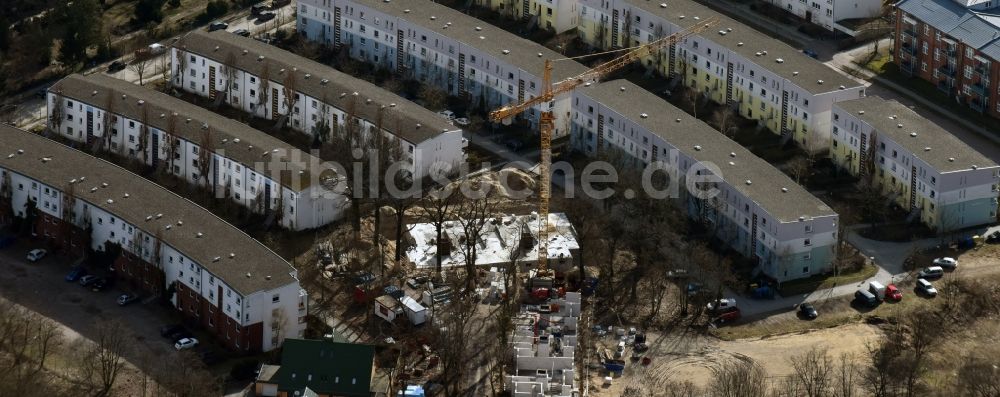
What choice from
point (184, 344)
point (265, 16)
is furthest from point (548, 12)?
point (184, 344)

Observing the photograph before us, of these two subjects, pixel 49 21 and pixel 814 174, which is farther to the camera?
pixel 49 21

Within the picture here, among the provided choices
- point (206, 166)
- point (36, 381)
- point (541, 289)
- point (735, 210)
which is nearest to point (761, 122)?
point (735, 210)

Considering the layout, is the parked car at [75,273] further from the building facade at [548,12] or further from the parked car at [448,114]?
the building facade at [548,12]

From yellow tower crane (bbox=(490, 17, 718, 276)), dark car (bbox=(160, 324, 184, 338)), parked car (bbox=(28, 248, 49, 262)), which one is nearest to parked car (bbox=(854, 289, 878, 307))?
yellow tower crane (bbox=(490, 17, 718, 276))

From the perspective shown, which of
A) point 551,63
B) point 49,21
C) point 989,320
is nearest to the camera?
point 989,320

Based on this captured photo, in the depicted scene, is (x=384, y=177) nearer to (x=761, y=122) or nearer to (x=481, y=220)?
(x=481, y=220)

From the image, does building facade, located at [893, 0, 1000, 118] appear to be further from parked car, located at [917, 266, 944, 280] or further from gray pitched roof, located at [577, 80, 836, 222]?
parked car, located at [917, 266, 944, 280]

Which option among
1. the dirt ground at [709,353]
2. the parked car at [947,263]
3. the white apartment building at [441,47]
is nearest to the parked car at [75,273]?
the dirt ground at [709,353]
